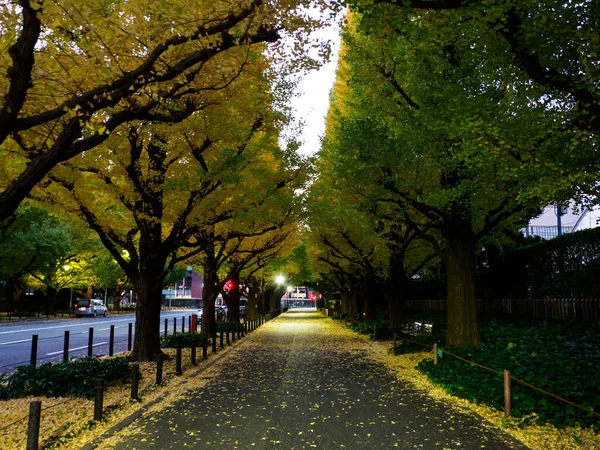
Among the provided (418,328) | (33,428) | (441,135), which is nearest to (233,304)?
(418,328)

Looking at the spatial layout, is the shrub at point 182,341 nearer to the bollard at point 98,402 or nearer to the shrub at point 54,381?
the shrub at point 54,381

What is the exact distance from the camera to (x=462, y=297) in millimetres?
11883

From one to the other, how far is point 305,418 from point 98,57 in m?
5.82

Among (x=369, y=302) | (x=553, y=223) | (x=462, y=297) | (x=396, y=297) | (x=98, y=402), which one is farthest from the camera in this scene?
(x=553, y=223)

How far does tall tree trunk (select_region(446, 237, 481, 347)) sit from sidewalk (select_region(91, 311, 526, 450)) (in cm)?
223

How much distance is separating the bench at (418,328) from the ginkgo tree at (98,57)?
13962 mm

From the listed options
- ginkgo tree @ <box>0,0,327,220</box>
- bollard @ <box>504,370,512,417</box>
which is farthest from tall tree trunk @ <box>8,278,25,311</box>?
bollard @ <box>504,370,512,417</box>

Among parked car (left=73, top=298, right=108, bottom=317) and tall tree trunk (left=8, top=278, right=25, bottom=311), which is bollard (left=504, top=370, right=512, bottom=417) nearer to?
parked car (left=73, top=298, right=108, bottom=317)

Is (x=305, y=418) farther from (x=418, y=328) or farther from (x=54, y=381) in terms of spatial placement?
(x=418, y=328)

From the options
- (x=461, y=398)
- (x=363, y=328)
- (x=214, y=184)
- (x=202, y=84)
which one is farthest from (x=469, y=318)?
(x=363, y=328)

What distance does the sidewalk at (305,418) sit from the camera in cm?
593

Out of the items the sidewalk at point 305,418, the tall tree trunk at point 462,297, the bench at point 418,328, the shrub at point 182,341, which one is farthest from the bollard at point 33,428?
the bench at point 418,328

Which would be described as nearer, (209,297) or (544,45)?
(544,45)

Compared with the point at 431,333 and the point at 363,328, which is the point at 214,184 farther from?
the point at 363,328
